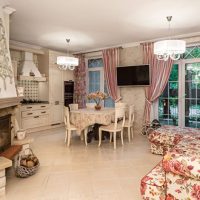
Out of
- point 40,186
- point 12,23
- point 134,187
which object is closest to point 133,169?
point 134,187

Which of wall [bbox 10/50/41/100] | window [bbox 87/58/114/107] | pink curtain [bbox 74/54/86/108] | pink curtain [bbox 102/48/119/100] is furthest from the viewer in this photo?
pink curtain [bbox 74/54/86/108]

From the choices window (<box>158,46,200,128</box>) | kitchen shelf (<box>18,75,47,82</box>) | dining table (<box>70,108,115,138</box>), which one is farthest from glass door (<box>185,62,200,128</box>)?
kitchen shelf (<box>18,75,47,82</box>)

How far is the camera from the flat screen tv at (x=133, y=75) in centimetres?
545

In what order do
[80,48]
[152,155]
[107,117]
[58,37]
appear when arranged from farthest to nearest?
[80,48], [58,37], [107,117], [152,155]

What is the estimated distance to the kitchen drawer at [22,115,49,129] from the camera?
561 centimetres

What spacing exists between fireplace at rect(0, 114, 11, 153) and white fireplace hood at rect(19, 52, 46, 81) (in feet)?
9.03

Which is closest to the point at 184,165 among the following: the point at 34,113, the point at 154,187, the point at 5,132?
the point at 154,187

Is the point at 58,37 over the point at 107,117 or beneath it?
over

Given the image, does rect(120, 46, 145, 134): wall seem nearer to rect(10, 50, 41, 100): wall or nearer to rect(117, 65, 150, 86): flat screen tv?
rect(117, 65, 150, 86): flat screen tv

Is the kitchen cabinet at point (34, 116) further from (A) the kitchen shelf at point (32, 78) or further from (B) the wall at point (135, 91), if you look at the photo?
(B) the wall at point (135, 91)

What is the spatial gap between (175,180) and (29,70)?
17.2ft

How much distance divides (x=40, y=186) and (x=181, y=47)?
10.5 feet

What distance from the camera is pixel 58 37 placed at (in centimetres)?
519

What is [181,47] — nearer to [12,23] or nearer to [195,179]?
[195,179]
